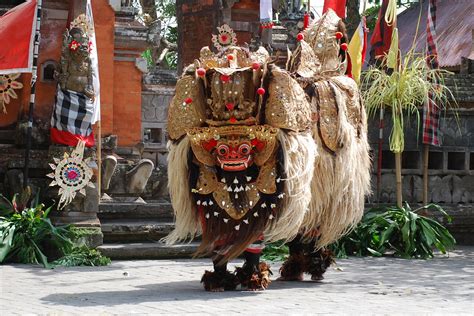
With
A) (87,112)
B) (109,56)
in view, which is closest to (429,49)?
(109,56)

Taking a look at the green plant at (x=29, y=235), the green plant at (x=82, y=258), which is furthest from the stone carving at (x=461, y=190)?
the green plant at (x=29, y=235)

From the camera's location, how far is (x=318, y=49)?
9.94 m

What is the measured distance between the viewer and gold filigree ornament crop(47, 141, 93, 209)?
10820 mm

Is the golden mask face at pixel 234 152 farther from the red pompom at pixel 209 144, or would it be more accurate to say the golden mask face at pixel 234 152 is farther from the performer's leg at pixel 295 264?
the performer's leg at pixel 295 264

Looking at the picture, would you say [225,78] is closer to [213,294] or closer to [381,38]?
[213,294]

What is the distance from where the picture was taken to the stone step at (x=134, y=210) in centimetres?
1191

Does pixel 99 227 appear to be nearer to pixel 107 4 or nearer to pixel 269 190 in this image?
pixel 269 190

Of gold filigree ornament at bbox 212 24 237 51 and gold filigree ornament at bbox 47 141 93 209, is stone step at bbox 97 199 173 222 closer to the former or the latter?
gold filigree ornament at bbox 47 141 93 209

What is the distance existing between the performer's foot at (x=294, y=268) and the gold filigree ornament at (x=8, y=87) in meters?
3.83

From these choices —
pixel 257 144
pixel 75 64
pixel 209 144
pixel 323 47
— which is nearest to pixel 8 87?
pixel 75 64

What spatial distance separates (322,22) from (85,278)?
3328 millimetres

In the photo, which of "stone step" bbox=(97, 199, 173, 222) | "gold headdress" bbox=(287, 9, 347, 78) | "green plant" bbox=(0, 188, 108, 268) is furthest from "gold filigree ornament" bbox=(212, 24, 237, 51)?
"green plant" bbox=(0, 188, 108, 268)

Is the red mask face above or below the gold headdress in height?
below

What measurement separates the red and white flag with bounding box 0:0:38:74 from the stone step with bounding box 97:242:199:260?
82.2 inches
